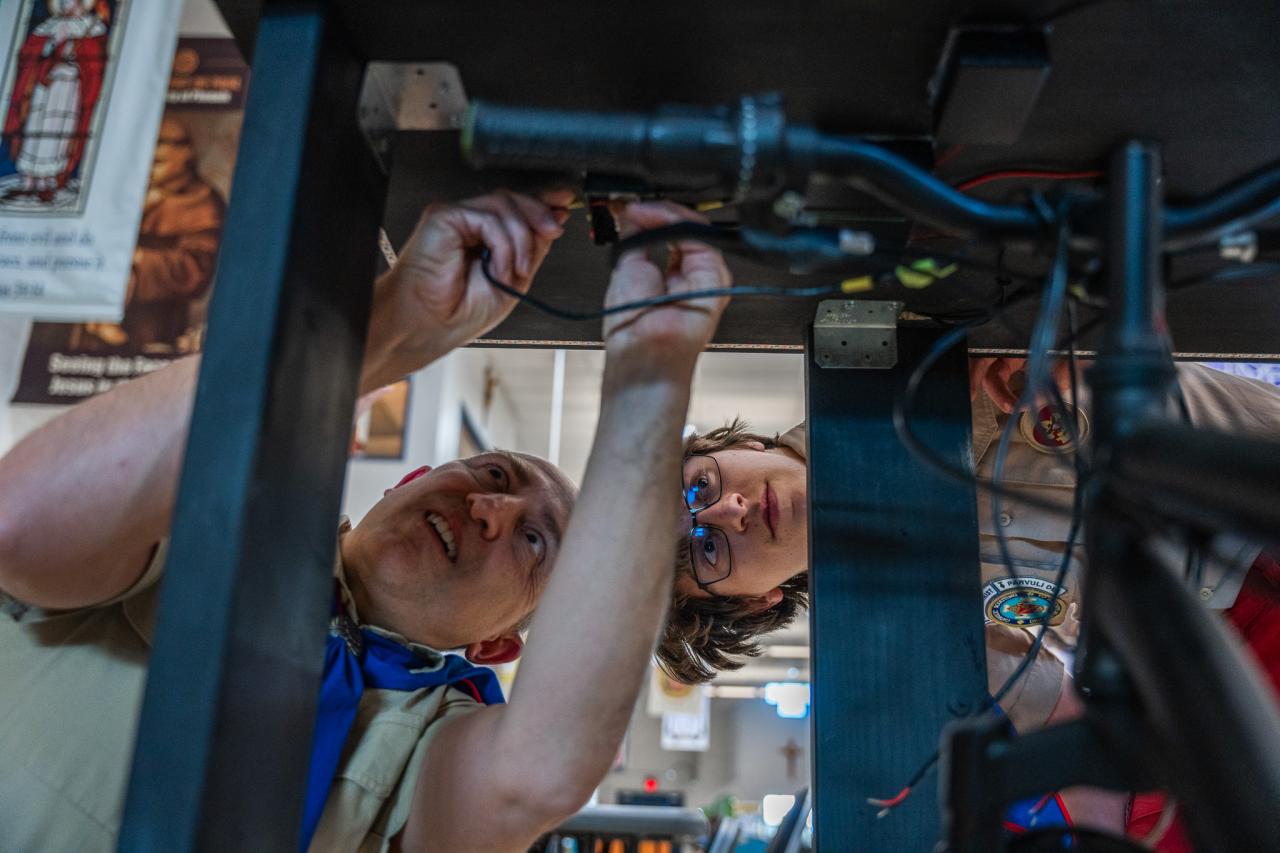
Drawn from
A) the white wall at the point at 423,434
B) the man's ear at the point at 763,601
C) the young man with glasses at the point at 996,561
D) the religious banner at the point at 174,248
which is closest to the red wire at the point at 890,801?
the young man with glasses at the point at 996,561

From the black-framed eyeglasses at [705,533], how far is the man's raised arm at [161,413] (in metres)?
0.86

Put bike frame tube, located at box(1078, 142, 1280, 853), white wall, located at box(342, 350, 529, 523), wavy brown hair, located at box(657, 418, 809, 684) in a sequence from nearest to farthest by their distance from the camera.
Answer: bike frame tube, located at box(1078, 142, 1280, 853) → wavy brown hair, located at box(657, 418, 809, 684) → white wall, located at box(342, 350, 529, 523)

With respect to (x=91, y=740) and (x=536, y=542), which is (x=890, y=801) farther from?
(x=91, y=740)

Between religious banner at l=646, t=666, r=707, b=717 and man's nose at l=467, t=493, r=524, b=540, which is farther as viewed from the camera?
religious banner at l=646, t=666, r=707, b=717

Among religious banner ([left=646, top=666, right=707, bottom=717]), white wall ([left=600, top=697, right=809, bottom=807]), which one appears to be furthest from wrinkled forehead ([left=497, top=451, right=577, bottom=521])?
white wall ([left=600, top=697, right=809, bottom=807])

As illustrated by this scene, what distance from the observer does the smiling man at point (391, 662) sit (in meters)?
1.00

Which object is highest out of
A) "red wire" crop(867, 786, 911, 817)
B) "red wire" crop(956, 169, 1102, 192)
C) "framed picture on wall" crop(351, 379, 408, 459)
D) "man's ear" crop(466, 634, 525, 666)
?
"framed picture on wall" crop(351, 379, 408, 459)

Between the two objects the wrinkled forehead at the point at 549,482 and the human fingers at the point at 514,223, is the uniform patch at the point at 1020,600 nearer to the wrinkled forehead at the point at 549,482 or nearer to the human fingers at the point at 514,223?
the wrinkled forehead at the point at 549,482

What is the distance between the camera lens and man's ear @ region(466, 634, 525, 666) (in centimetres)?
199

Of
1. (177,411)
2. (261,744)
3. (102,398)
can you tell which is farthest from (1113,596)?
(102,398)

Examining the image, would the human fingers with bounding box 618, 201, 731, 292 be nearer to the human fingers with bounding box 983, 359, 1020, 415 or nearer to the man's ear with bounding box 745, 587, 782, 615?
the human fingers with bounding box 983, 359, 1020, 415

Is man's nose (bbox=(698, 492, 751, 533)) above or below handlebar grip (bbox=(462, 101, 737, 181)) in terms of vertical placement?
below

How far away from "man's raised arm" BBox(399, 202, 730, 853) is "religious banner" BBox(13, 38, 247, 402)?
126 inches

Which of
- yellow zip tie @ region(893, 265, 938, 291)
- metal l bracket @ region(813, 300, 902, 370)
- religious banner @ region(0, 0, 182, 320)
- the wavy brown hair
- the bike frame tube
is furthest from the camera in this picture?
religious banner @ region(0, 0, 182, 320)
